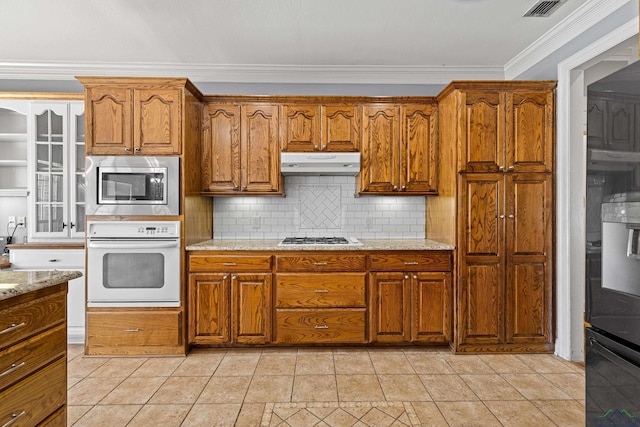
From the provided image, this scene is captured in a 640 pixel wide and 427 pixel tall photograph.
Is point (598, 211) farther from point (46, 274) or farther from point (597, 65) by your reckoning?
point (46, 274)

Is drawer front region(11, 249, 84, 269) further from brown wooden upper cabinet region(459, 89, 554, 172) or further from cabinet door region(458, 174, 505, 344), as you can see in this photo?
brown wooden upper cabinet region(459, 89, 554, 172)

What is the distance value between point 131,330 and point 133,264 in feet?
1.77

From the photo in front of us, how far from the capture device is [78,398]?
2533 mm

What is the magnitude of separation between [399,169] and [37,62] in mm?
3634

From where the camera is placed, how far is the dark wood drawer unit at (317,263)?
3.29 metres

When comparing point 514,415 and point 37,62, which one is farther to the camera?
point 37,62

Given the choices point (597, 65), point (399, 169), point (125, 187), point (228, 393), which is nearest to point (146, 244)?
point (125, 187)

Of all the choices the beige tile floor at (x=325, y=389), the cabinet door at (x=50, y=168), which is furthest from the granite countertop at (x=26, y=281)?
the cabinet door at (x=50, y=168)

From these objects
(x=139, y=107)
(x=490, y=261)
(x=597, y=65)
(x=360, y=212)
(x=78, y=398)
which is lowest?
(x=78, y=398)

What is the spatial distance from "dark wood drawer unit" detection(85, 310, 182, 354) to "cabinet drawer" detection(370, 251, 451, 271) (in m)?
1.78

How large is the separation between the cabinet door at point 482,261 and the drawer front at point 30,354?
9.10 feet

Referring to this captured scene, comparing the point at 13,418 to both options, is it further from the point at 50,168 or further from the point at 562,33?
the point at 562,33

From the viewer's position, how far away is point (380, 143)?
3.63 meters

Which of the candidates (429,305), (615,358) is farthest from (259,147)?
(615,358)
